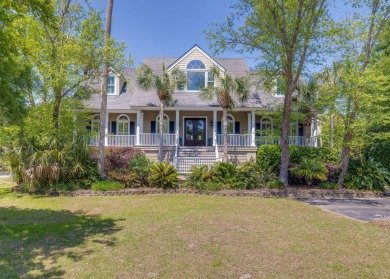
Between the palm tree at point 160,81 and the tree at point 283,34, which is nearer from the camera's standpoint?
the tree at point 283,34

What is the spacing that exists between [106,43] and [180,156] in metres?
7.80

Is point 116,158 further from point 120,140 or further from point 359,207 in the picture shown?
point 359,207

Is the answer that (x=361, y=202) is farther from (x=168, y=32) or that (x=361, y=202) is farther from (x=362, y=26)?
(x=168, y=32)

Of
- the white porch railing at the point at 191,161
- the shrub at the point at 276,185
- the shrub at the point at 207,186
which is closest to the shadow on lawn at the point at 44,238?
the shrub at the point at 207,186

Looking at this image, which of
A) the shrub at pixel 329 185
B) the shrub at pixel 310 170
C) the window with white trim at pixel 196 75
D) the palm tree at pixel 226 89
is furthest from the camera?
the window with white trim at pixel 196 75

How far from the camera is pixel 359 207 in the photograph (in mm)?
8570

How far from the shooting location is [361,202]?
9500mm

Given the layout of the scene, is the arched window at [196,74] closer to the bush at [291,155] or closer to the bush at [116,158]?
the bush at [116,158]

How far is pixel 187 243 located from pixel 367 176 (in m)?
10.4

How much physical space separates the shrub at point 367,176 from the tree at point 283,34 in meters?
3.13

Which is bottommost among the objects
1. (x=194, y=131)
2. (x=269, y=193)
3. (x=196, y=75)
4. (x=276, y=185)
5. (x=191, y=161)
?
(x=269, y=193)

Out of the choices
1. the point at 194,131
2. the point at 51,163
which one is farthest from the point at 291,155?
the point at 51,163

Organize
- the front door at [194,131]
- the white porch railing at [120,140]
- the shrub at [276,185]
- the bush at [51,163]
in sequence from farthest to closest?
1. the front door at [194,131]
2. the white porch railing at [120,140]
3. the shrub at [276,185]
4. the bush at [51,163]

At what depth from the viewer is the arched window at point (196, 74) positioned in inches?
709
